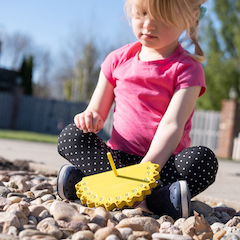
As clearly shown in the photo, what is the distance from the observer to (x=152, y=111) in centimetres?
182

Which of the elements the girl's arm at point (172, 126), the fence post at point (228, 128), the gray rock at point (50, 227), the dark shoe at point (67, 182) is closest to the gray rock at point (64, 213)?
the gray rock at point (50, 227)

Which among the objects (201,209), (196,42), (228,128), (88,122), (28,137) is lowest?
(28,137)

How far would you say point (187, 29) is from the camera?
182cm

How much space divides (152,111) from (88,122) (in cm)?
33

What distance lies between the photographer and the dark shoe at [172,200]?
1436 millimetres

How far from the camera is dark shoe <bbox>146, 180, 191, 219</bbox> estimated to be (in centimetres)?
144

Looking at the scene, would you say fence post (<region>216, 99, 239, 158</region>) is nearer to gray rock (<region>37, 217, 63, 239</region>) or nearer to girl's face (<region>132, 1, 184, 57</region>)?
girl's face (<region>132, 1, 184, 57</region>)

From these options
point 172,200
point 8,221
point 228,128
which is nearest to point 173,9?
point 172,200

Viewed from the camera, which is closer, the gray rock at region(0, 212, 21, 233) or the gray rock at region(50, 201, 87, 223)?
the gray rock at region(0, 212, 21, 233)

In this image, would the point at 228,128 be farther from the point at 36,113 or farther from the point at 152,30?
the point at 152,30

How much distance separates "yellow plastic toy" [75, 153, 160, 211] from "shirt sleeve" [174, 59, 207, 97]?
1.55 feet

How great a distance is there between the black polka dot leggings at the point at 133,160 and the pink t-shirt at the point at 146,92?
0.10 m

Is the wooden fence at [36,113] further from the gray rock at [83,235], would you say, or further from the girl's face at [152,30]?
the gray rock at [83,235]

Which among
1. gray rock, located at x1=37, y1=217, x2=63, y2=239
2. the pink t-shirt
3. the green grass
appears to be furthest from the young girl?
the green grass
